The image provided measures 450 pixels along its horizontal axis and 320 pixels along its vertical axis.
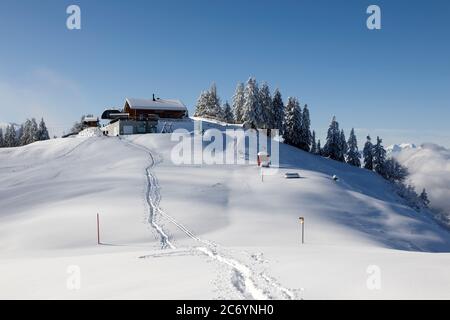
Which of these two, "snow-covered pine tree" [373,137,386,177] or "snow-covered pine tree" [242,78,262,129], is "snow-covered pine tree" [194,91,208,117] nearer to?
"snow-covered pine tree" [242,78,262,129]

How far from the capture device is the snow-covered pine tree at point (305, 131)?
7431 cm

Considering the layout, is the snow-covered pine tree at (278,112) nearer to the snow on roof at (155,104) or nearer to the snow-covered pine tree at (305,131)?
the snow-covered pine tree at (305,131)

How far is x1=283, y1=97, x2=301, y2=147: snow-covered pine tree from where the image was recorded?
73.4 metres

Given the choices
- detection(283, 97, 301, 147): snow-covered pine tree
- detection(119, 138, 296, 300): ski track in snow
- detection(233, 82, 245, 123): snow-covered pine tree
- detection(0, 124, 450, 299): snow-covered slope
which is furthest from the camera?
detection(233, 82, 245, 123): snow-covered pine tree

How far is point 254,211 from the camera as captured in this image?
79.2 ft

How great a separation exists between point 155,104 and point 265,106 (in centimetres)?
2148

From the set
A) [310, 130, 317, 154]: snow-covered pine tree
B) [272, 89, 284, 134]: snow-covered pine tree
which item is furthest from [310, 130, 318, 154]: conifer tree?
[272, 89, 284, 134]: snow-covered pine tree

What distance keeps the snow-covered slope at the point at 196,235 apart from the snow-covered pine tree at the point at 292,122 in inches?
1314

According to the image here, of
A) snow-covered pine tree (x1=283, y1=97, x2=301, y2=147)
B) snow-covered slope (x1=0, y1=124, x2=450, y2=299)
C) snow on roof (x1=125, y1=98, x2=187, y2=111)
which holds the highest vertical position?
snow on roof (x1=125, y1=98, x2=187, y2=111)

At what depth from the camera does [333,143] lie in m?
76.1

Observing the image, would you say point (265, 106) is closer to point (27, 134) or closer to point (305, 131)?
point (305, 131)

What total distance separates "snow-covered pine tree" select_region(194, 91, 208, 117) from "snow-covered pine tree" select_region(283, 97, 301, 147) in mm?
19424

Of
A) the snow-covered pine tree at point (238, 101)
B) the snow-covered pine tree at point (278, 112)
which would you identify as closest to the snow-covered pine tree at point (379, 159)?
the snow-covered pine tree at point (278, 112)
